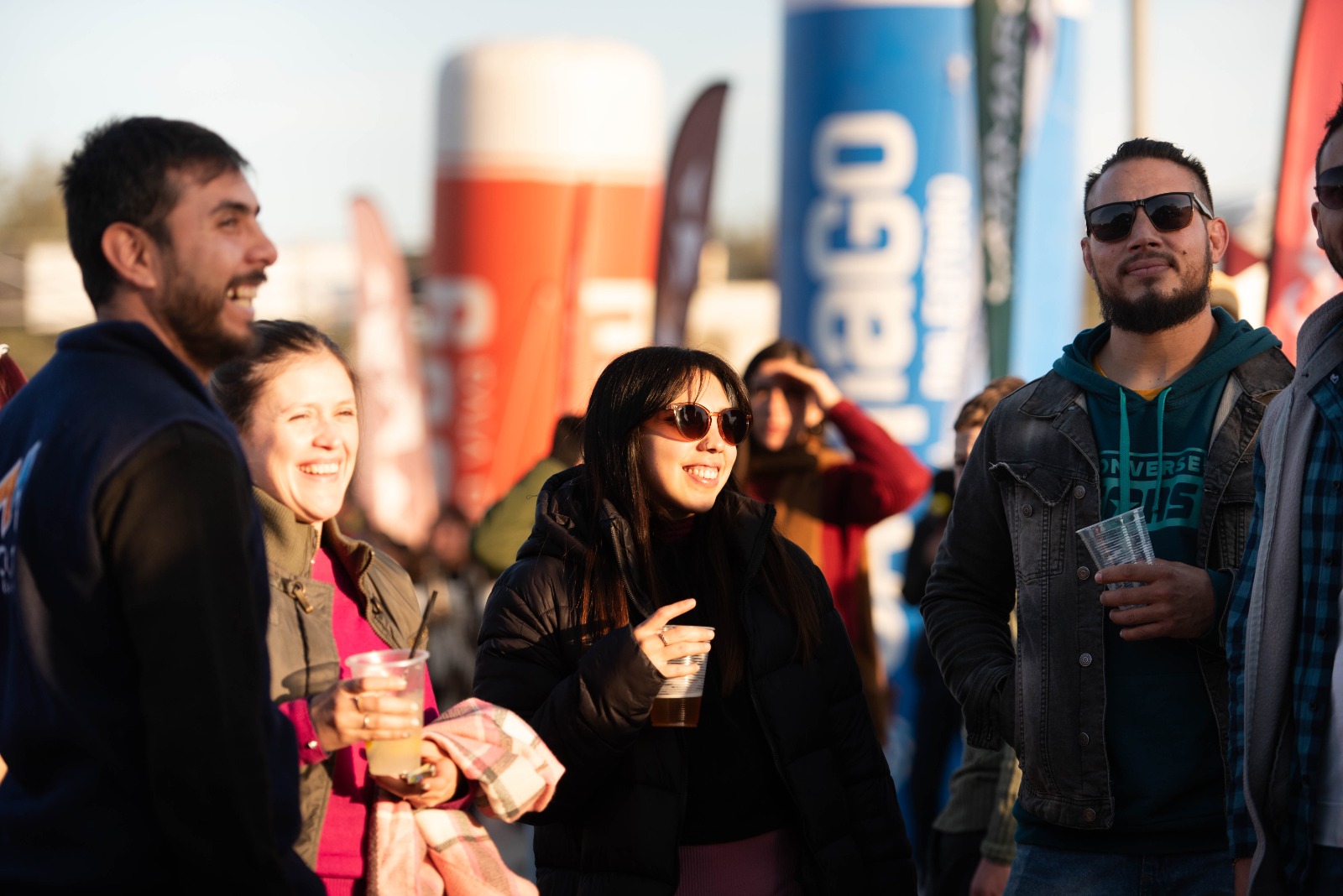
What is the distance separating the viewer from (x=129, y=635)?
213 cm

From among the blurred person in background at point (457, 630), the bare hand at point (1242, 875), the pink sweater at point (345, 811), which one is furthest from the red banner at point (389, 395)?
the bare hand at point (1242, 875)

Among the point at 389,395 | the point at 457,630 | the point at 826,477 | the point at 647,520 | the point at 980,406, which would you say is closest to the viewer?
the point at 647,520

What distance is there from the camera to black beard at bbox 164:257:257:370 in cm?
231

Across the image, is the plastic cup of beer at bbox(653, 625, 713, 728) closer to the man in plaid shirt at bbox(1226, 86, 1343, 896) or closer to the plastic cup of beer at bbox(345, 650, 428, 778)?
the plastic cup of beer at bbox(345, 650, 428, 778)

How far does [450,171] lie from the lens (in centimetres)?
1588

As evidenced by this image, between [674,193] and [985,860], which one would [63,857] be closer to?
[985,860]

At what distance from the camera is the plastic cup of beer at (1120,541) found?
3023 millimetres

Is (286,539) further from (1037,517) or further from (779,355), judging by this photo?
(779,355)

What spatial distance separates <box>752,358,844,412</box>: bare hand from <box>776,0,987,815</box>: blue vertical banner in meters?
3.26

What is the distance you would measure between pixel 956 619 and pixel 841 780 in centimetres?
55

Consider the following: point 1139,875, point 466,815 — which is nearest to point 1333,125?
point 1139,875

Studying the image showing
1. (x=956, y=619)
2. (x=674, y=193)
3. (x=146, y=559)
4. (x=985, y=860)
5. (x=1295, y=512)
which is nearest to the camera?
(x=146, y=559)

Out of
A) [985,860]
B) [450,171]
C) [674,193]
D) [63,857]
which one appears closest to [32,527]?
[63,857]

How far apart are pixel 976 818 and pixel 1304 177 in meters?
4.34
